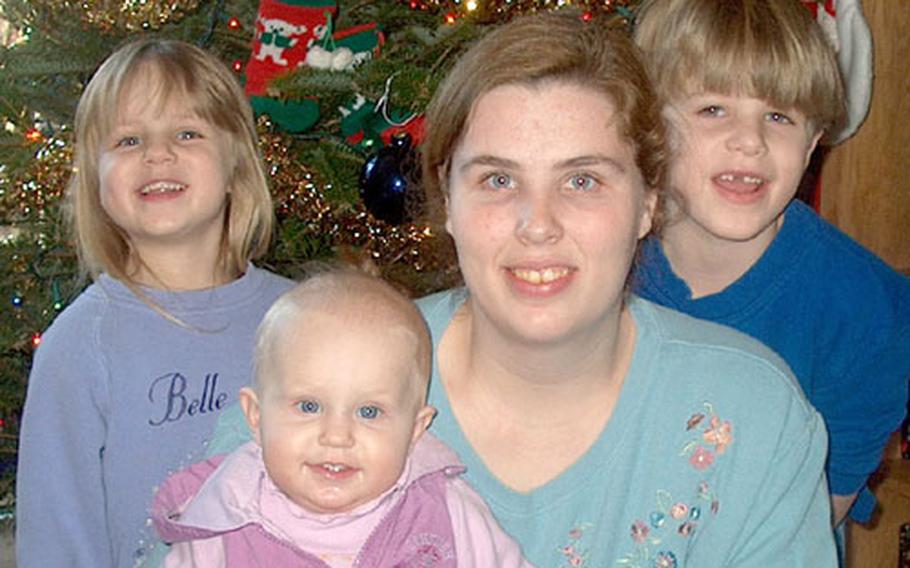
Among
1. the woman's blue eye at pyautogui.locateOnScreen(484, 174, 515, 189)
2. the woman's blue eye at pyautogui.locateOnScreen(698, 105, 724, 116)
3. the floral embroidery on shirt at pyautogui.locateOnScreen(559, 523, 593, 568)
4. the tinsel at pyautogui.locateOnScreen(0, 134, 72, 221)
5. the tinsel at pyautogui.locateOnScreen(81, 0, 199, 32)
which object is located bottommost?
the floral embroidery on shirt at pyautogui.locateOnScreen(559, 523, 593, 568)

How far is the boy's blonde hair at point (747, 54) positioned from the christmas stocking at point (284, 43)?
Result: 78 cm

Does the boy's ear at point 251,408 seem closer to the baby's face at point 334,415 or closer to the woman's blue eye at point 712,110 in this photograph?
the baby's face at point 334,415

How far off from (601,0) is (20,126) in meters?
1.35

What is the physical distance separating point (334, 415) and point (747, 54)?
3.14ft

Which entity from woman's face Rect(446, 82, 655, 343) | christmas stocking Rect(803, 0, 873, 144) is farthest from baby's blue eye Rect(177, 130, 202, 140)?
christmas stocking Rect(803, 0, 873, 144)

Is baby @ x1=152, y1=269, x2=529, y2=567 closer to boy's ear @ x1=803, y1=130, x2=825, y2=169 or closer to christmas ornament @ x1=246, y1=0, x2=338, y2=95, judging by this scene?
boy's ear @ x1=803, y1=130, x2=825, y2=169

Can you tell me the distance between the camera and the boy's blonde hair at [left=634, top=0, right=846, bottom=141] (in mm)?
2031

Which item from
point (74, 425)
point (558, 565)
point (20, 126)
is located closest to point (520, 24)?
point (558, 565)

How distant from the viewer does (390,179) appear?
7.66ft

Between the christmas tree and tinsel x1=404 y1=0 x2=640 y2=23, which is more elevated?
tinsel x1=404 y1=0 x2=640 y2=23

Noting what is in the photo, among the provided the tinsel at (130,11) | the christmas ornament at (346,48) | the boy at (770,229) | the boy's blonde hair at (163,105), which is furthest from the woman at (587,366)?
the tinsel at (130,11)

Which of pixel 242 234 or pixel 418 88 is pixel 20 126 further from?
pixel 418 88

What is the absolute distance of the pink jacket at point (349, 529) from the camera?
1.57 meters

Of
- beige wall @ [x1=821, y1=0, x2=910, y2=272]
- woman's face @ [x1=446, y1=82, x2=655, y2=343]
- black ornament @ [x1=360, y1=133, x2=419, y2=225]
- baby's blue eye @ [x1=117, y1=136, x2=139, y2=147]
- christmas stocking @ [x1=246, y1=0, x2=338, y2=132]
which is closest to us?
woman's face @ [x1=446, y1=82, x2=655, y2=343]
